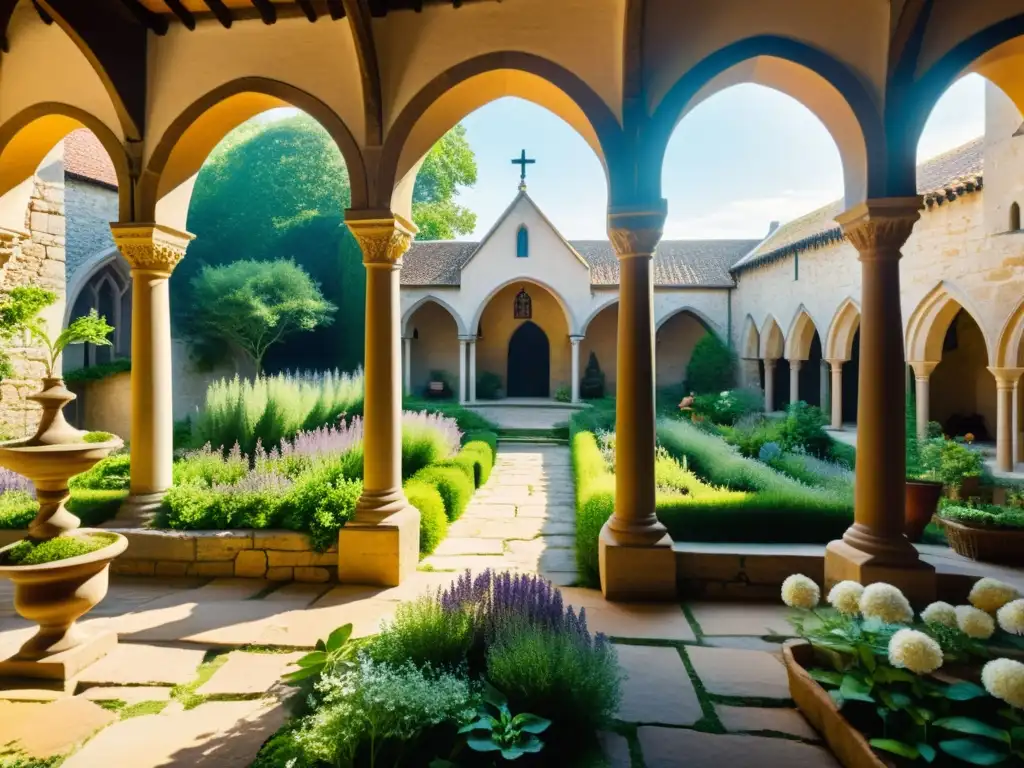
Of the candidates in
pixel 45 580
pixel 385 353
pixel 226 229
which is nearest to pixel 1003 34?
pixel 385 353

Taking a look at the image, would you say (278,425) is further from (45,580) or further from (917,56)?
(917,56)

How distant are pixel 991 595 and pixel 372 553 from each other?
12.6 ft

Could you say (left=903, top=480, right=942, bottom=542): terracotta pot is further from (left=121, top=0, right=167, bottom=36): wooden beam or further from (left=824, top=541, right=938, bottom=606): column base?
(left=121, top=0, right=167, bottom=36): wooden beam

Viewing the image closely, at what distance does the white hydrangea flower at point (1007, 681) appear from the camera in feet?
6.67

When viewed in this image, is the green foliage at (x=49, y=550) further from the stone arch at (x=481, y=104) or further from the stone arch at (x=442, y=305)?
the stone arch at (x=442, y=305)

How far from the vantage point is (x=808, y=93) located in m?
4.52

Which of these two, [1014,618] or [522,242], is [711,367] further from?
[1014,618]

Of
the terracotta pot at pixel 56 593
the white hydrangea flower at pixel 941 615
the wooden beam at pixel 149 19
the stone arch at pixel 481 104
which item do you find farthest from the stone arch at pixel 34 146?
the white hydrangea flower at pixel 941 615

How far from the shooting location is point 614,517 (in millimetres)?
4570

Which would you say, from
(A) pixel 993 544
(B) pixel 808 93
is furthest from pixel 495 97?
(A) pixel 993 544

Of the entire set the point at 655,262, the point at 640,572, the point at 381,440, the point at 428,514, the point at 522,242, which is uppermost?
the point at 522,242

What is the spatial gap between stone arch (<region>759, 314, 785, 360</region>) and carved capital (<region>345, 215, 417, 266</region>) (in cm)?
1490

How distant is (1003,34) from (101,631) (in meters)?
7.04

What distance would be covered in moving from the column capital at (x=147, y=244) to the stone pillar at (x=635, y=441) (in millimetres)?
3696
